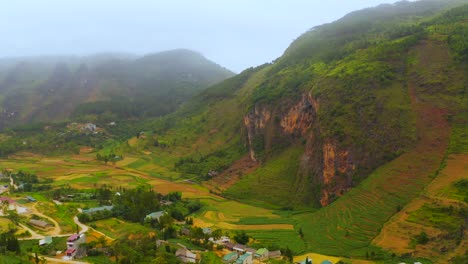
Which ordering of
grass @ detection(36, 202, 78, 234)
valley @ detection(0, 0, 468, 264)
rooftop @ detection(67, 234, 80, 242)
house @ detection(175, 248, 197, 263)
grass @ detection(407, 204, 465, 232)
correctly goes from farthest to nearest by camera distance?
grass @ detection(36, 202, 78, 234), rooftop @ detection(67, 234, 80, 242), valley @ detection(0, 0, 468, 264), grass @ detection(407, 204, 465, 232), house @ detection(175, 248, 197, 263)

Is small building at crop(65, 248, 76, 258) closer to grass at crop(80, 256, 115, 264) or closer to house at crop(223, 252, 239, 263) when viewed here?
grass at crop(80, 256, 115, 264)

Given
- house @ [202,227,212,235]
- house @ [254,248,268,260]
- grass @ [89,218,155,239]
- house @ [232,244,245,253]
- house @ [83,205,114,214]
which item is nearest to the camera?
house @ [254,248,268,260]

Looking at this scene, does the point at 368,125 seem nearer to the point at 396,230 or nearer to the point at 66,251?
the point at 396,230

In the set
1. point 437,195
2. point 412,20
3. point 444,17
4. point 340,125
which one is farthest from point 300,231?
point 412,20

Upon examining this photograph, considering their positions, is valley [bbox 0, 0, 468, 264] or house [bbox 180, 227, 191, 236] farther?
house [bbox 180, 227, 191, 236]

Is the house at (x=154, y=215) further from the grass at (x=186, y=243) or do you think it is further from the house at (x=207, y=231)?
the grass at (x=186, y=243)

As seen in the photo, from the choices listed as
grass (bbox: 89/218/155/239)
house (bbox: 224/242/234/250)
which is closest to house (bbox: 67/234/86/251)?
grass (bbox: 89/218/155/239)

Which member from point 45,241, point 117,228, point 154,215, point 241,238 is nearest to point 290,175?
point 241,238
